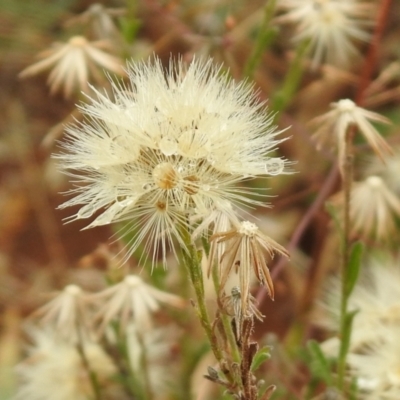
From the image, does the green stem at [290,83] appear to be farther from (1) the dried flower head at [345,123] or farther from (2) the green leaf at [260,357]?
(2) the green leaf at [260,357]

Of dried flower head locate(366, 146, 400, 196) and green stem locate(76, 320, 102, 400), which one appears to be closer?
green stem locate(76, 320, 102, 400)

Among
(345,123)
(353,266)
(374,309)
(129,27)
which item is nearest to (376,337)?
(374,309)

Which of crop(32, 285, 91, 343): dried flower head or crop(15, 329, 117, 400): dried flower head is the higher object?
crop(32, 285, 91, 343): dried flower head

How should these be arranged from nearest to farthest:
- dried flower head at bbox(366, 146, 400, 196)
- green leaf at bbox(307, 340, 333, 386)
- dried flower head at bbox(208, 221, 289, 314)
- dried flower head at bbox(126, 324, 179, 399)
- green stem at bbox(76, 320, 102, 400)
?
1. dried flower head at bbox(208, 221, 289, 314)
2. green leaf at bbox(307, 340, 333, 386)
3. green stem at bbox(76, 320, 102, 400)
4. dried flower head at bbox(126, 324, 179, 399)
5. dried flower head at bbox(366, 146, 400, 196)

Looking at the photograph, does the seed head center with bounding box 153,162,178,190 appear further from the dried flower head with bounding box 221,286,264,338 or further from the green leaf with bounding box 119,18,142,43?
the green leaf with bounding box 119,18,142,43

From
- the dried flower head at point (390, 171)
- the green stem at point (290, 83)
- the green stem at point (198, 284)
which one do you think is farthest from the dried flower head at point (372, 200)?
the green stem at point (198, 284)

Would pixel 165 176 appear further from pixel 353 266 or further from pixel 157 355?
pixel 157 355

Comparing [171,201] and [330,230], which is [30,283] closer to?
[330,230]

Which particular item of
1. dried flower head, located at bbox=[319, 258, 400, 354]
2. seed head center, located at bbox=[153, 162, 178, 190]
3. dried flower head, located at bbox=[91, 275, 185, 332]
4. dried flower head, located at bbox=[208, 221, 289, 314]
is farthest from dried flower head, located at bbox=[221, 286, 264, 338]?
dried flower head, located at bbox=[319, 258, 400, 354]
